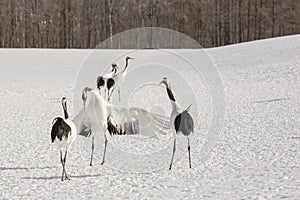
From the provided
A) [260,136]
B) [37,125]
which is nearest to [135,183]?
[260,136]

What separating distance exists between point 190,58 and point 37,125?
56.8 feet

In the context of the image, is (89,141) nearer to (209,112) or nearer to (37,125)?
(37,125)

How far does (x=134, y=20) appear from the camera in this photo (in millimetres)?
48969

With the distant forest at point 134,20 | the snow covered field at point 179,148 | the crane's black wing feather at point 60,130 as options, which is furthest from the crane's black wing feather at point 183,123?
the distant forest at point 134,20

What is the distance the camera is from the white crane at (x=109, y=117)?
7926 millimetres

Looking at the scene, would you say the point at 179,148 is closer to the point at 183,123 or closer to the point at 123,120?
the point at 123,120

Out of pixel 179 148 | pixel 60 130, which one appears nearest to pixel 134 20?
pixel 179 148

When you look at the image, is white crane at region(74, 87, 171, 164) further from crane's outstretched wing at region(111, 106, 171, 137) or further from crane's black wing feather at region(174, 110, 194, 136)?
crane's black wing feather at region(174, 110, 194, 136)

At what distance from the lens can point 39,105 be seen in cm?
1641

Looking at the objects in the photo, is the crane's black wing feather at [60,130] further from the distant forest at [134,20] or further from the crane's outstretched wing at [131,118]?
the distant forest at [134,20]

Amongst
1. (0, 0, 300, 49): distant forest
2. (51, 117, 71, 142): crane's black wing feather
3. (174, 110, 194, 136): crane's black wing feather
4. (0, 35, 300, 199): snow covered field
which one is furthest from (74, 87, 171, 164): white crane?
(0, 0, 300, 49): distant forest

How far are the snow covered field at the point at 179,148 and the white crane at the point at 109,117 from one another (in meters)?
0.63

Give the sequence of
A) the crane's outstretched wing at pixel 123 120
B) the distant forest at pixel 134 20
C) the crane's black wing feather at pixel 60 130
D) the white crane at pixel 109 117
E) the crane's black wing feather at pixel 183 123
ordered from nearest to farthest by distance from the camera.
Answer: the crane's black wing feather at pixel 60 130
the crane's black wing feather at pixel 183 123
the white crane at pixel 109 117
the crane's outstretched wing at pixel 123 120
the distant forest at pixel 134 20

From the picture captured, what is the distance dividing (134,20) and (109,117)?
41.6 m
